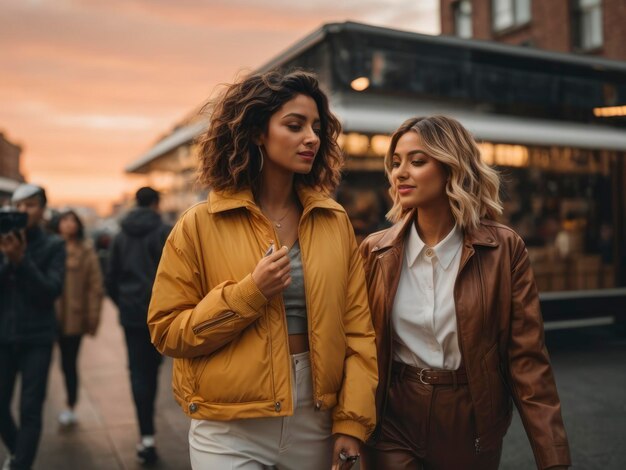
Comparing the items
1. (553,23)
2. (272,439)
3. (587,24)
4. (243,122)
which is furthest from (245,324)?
(553,23)

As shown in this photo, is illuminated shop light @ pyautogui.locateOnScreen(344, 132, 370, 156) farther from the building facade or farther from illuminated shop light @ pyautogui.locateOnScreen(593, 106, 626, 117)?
illuminated shop light @ pyautogui.locateOnScreen(593, 106, 626, 117)

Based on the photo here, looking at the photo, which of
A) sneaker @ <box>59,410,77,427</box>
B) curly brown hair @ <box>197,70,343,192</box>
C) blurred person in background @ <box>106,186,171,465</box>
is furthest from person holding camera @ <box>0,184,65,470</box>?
curly brown hair @ <box>197,70,343,192</box>

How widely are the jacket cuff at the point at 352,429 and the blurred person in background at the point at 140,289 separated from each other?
3.17 m

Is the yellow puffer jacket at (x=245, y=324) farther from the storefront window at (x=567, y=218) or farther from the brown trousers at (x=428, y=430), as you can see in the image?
the storefront window at (x=567, y=218)

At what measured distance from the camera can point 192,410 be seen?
2.17m

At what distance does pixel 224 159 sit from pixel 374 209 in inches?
250

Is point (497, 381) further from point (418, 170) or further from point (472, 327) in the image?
point (418, 170)

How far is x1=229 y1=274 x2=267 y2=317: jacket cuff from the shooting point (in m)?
2.05

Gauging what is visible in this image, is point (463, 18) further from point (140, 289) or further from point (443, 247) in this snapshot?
point (443, 247)

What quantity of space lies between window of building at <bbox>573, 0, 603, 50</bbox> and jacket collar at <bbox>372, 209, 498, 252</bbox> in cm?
1770

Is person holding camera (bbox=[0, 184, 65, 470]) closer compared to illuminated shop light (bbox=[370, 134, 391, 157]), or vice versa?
person holding camera (bbox=[0, 184, 65, 470])

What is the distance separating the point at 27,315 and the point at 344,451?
291cm

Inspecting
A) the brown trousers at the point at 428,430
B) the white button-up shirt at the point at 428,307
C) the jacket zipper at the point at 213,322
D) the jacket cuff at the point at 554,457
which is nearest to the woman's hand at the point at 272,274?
the jacket zipper at the point at 213,322

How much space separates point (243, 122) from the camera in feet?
7.56
